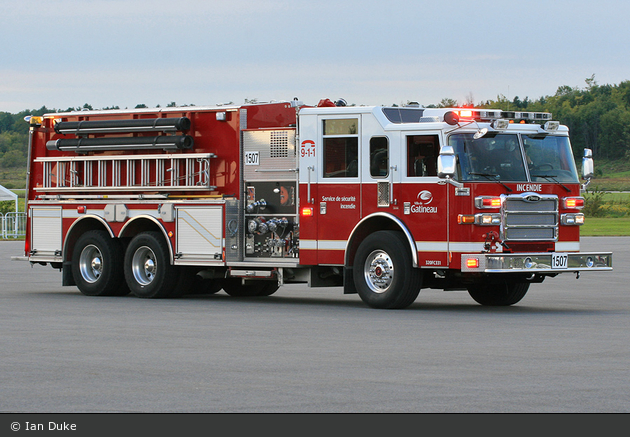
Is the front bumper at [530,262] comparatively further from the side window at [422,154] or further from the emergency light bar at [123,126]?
the emergency light bar at [123,126]

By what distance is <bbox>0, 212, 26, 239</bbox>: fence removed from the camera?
154 feet

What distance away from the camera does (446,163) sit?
1478cm

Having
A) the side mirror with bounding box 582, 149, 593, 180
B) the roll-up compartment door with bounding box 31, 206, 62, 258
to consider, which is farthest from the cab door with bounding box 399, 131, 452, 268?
the roll-up compartment door with bounding box 31, 206, 62, 258

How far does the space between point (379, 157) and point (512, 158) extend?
76.7 inches

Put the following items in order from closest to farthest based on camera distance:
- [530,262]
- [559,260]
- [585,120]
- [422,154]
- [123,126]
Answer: [530,262] < [559,260] < [422,154] < [123,126] < [585,120]

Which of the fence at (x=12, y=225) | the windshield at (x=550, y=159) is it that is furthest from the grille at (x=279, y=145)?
the fence at (x=12, y=225)

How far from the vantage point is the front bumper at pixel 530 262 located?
15055 millimetres

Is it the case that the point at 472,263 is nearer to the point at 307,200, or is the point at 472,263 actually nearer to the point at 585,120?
the point at 307,200

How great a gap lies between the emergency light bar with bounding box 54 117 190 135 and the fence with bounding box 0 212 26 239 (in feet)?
91.4

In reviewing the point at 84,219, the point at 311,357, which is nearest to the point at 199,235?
the point at 84,219

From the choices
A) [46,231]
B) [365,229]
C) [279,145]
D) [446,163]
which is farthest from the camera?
[46,231]

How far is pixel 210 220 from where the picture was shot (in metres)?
18.0

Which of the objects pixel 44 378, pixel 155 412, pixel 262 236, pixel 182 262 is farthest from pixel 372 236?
pixel 155 412
